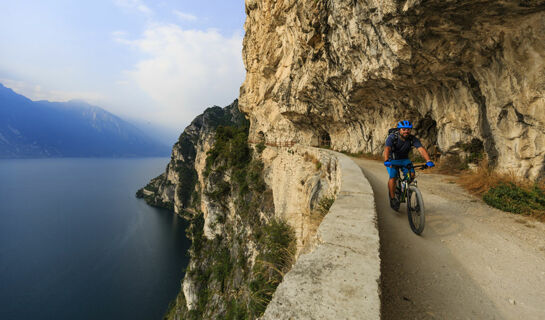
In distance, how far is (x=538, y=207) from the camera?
3635 mm

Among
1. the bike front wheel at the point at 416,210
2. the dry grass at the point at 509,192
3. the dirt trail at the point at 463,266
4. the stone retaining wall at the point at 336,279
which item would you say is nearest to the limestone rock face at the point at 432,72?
the dry grass at the point at 509,192

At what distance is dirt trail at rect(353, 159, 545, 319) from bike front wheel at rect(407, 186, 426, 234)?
0.36ft

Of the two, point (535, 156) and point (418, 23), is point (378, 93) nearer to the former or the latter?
point (418, 23)

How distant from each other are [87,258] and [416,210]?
188 feet

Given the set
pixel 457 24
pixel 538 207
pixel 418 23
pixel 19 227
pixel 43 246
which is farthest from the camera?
pixel 19 227

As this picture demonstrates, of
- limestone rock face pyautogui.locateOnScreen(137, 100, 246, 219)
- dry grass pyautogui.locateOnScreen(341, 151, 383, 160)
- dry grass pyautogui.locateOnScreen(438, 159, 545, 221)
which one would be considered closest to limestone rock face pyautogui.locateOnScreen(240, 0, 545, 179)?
dry grass pyautogui.locateOnScreen(341, 151, 383, 160)

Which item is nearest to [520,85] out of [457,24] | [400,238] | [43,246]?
[457,24]

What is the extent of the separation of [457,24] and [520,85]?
213 cm

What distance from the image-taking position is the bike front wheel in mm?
2855

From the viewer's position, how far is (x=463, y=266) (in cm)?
222

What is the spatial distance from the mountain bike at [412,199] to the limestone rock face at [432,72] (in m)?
3.85

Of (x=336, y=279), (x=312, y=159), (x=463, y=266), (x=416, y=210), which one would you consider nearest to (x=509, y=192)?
(x=416, y=210)

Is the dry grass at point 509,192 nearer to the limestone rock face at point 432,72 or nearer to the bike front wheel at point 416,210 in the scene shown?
the limestone rock face at point 432,72

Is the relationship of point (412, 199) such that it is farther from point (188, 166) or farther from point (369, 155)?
point (188, 166)
